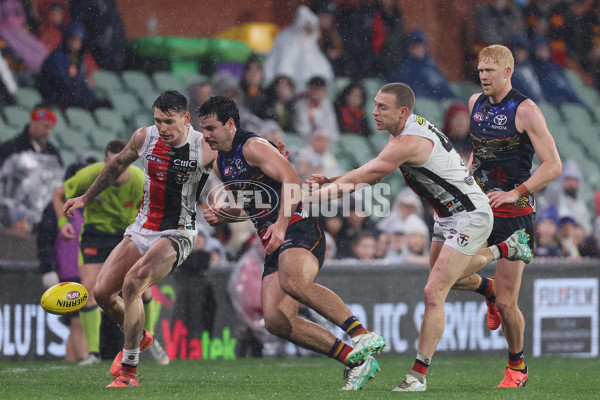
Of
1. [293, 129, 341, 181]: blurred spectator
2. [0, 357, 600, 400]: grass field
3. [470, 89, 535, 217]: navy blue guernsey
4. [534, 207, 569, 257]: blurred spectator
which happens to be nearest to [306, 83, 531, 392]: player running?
[0, 357, 600, 400]: grass field

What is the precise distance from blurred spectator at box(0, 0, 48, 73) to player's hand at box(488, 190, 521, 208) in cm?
795

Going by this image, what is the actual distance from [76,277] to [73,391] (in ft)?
12.0

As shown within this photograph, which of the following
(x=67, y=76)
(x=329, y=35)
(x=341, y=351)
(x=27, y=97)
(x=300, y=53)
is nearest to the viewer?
(x=341, y=351)

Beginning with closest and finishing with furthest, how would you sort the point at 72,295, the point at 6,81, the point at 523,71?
the point at 72,295, the point at 6,81, the point at 523,71

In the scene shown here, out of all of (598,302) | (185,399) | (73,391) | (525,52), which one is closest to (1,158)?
(73,391)

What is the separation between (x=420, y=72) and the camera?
1491cm

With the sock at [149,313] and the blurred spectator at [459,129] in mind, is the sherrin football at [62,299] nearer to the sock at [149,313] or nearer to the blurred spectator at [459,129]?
the sock at [149,313]

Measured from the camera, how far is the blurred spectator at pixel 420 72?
14.7 m

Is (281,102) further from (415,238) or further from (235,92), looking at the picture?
(415,238)

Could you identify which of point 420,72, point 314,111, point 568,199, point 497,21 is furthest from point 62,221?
point 497,21

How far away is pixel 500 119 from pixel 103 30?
7.60m

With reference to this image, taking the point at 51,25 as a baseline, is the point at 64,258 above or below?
below

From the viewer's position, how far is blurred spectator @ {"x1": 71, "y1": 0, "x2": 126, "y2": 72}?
43.5ft

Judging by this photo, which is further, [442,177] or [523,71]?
[523,71]
